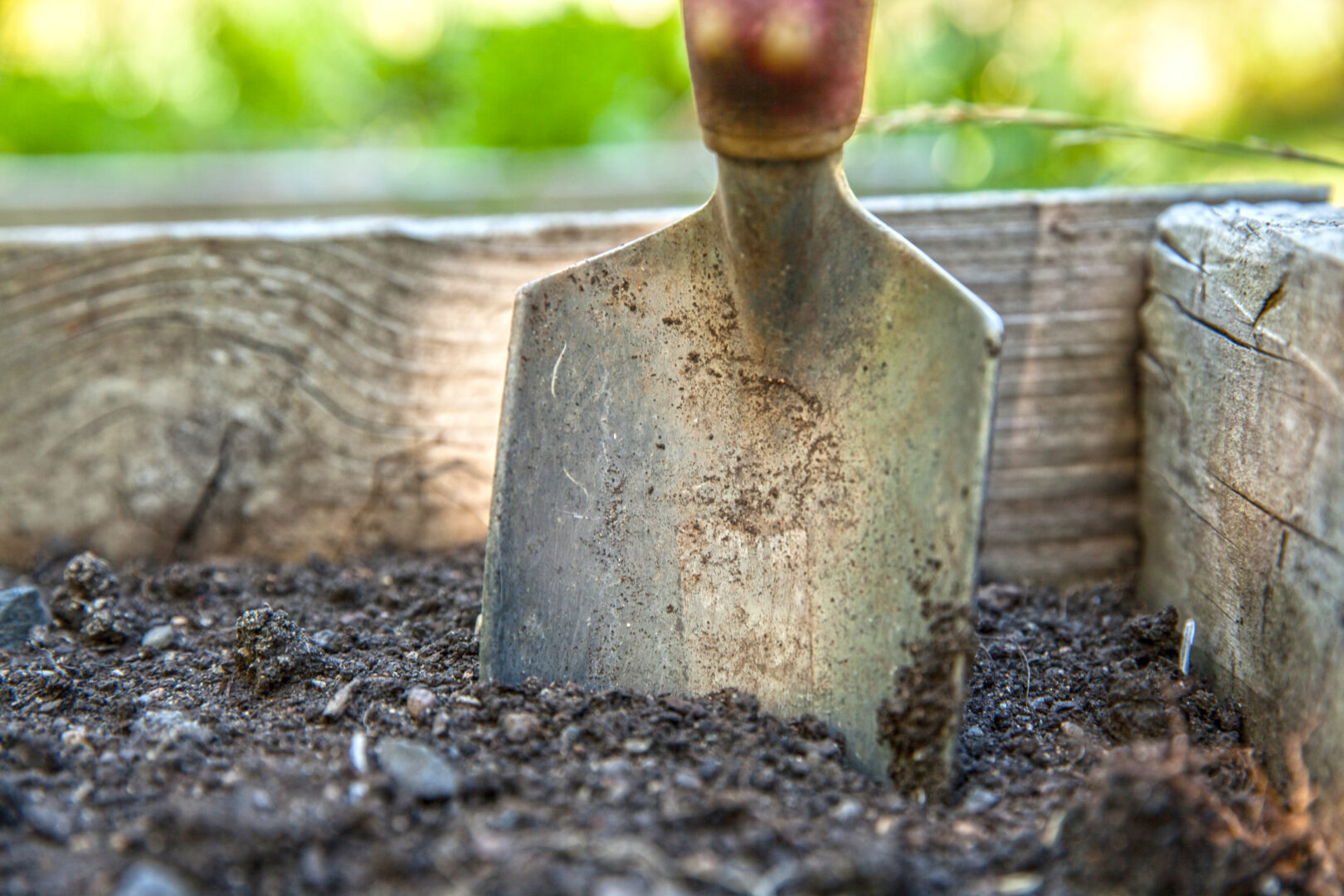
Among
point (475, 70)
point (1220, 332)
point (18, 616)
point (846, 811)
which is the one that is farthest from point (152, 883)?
point (475, 70)

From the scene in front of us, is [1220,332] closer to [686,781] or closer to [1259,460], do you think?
[1259,460]

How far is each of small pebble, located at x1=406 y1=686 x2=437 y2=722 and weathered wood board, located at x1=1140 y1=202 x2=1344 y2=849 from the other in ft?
2.71

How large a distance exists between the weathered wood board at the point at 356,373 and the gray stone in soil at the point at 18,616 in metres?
0.29

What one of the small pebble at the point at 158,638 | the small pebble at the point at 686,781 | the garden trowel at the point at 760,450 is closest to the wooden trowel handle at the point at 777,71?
the garden trowel at the point at 760,450

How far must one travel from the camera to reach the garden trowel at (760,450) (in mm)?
1042

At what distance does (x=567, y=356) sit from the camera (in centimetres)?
122

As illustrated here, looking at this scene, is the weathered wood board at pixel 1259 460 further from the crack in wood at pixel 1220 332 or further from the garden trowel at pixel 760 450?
the garden trowel at pixel 760 450

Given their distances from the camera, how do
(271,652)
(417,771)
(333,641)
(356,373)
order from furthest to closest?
(356,373), (333,641), (271,652), (417,771)

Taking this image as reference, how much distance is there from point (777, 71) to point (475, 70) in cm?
316

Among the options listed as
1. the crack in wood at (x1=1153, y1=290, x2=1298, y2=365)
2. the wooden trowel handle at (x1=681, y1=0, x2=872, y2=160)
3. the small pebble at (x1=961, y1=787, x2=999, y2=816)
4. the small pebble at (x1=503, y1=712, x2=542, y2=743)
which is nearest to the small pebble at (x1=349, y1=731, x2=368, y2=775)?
the small pebble at (x1=503, y1=712, x2=542, y2=743)

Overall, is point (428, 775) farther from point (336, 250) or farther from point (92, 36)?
point (92, 36)

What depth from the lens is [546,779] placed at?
3.19 ft

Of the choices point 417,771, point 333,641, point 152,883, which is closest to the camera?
point 152,883

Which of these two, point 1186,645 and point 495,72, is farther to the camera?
point 495,72
